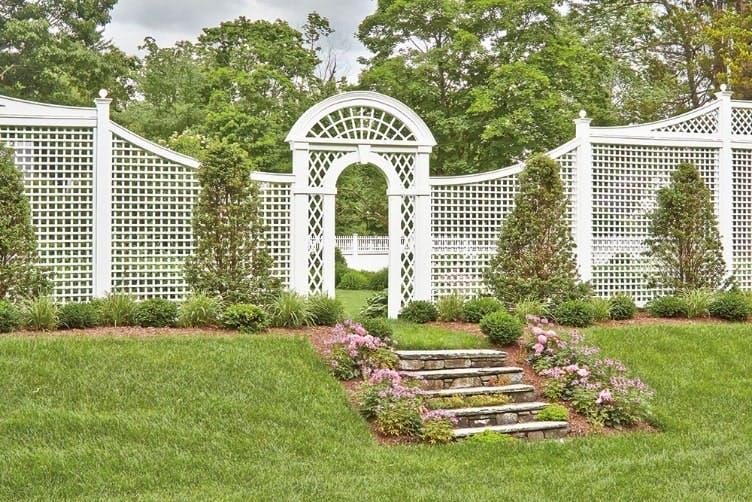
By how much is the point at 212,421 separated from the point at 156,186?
4251 mm

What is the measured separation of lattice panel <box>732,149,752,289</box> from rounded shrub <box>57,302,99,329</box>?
8.88 meters

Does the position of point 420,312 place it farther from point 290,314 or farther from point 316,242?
point 290,314

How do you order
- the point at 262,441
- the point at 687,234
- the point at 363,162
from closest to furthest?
the point at 262,441
the point at 363,162
the point at 687,234

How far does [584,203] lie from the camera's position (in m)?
9.91

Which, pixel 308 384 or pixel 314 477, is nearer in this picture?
pixel 314 477

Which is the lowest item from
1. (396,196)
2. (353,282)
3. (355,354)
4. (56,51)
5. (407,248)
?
(355,354)

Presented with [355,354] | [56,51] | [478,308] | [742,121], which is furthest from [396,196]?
[56,51]

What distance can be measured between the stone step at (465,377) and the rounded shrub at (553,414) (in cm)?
68

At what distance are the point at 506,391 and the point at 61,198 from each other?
5.63m

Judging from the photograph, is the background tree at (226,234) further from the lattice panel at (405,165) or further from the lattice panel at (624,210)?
the lattice panel at (624,210)

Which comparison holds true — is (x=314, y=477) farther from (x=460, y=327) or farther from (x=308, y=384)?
(x=460, y=327)

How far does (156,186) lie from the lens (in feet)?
28.8

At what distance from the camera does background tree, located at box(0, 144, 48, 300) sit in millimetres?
7734

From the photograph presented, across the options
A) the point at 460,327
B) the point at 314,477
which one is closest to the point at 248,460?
the point at 314,477
